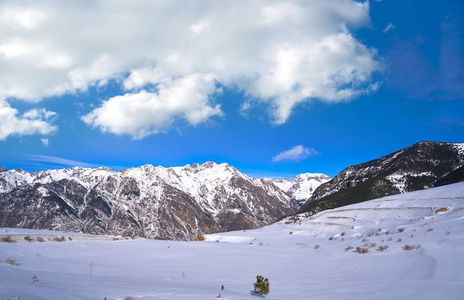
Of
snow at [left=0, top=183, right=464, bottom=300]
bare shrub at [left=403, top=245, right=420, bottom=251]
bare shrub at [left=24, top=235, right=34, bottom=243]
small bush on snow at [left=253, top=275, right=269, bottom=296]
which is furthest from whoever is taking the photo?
bare shrub at [left=24, top=235, right=34, bottom=243]

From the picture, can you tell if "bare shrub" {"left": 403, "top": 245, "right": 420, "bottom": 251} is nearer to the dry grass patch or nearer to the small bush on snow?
the small bush on snow

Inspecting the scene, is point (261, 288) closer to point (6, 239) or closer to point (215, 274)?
point (215, 274)

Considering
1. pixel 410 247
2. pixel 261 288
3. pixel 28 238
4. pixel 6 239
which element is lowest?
pixel 410 247

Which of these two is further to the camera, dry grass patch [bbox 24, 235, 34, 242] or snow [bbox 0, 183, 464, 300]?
dry grass patch [bbox 24, 235, 34, 242]

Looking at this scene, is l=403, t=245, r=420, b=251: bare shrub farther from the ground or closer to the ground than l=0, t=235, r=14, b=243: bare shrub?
closer to the ground

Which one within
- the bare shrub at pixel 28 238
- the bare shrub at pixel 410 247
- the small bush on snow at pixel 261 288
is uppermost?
the bare shrub at pixel 28 238

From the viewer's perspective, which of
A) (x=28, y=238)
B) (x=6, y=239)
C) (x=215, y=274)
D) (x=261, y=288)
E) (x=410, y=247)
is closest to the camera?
(x=261, y=288)

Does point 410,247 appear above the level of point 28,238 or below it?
below

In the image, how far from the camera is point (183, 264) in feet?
45.3

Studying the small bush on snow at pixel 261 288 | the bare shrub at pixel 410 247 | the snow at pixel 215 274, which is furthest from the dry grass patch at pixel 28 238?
the bare shrub at pixel 410 247

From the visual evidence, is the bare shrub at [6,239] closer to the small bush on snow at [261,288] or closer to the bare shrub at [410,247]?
the small bush on snow at [261,288]

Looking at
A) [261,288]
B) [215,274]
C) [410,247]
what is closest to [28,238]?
[215,274]

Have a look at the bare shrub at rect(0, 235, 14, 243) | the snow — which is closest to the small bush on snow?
the snow

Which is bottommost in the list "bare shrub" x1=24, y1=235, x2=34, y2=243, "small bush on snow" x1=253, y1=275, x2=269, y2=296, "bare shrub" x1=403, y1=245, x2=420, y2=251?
"bare shrub" x1=403, y1=245, x2=420, y2=251
